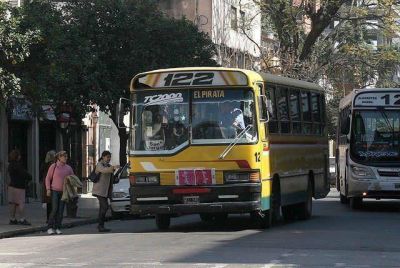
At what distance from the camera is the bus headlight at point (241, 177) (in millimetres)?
16891

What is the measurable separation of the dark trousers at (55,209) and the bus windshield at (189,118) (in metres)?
2.60

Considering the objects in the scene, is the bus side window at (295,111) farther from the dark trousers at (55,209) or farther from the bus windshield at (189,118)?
the dark trousers at (55,209)

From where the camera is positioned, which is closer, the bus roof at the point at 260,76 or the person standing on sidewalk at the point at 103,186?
the bus roof at the point at 260,76

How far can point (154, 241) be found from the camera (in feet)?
51.8

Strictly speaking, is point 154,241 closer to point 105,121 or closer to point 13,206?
point 13,206

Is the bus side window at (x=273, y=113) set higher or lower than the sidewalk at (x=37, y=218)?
higher

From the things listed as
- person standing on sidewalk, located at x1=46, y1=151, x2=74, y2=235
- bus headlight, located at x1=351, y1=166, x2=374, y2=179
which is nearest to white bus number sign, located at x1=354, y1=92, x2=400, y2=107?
bus headlight, located at x1=351, y1=166, x2=374, y2=179

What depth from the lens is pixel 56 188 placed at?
18781 mm

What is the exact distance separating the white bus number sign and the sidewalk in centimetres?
832

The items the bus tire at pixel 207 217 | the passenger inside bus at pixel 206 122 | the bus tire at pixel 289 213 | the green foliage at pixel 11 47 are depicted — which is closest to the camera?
the passenger inside bus at pixel 206 122

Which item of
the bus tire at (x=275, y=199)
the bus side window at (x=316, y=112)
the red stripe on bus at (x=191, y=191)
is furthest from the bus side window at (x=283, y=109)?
the red stripe on bus at (x=191, y=191)

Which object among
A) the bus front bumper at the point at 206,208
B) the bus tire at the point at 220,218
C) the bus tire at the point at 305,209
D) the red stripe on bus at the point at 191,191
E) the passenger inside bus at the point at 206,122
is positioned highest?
the passenger inside bus at the point at 206,122

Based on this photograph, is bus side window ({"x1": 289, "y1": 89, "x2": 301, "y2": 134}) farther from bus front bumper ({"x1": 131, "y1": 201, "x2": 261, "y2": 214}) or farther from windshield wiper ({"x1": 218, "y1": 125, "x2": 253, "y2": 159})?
bus front bumper ({"x1": 131, "y1": 201, "x2": 261, "y2": 214})

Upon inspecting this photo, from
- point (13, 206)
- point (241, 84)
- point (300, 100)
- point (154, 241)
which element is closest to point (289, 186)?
point (300, 100)
